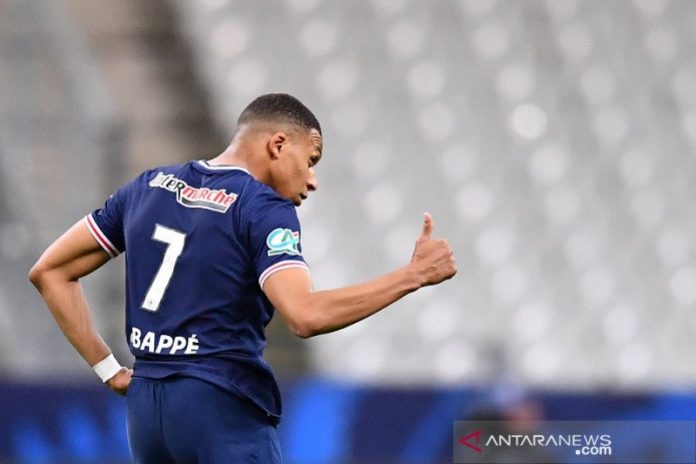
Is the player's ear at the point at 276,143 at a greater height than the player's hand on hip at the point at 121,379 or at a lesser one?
greater

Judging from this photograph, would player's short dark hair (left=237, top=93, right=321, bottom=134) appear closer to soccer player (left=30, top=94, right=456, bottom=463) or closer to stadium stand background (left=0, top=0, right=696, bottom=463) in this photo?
soccer player (left=30, top=94, right=456, bottom=463)

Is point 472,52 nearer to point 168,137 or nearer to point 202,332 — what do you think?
point 168,137

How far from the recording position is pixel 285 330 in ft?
24.0

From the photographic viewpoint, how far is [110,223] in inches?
120

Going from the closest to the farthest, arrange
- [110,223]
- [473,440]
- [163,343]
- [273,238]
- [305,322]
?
1. [305,322]
2. [273,238]
3. [163,343]
4. [110,223]
5. [473,440]

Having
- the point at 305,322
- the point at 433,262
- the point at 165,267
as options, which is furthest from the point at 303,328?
the point at 165,267

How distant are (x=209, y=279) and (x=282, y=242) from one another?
0.67ft

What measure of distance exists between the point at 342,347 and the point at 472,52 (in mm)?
2523

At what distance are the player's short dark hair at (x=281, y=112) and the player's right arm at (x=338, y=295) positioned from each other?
47 centimetres

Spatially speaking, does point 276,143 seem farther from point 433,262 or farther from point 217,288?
point 433,262

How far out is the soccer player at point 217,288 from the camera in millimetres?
2646

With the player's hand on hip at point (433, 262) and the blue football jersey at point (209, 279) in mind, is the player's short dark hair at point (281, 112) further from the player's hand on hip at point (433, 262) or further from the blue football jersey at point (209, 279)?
the player's hand on hip at point (433, 262)

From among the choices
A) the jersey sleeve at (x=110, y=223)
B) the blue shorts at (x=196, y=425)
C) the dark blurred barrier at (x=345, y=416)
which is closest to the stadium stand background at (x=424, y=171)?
the dark blurred barrier at (x=345, y=416)

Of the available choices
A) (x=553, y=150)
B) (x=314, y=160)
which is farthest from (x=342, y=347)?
(x=314, y=160)
